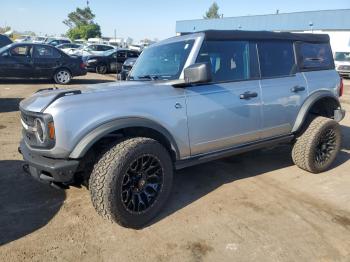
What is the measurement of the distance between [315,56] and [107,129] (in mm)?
3580

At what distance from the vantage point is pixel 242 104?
439cm

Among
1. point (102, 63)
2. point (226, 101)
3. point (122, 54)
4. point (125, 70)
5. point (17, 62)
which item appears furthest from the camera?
point (122, 54)

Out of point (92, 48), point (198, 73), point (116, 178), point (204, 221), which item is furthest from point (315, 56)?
point (92, 48)

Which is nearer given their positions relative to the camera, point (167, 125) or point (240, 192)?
point (167, 125)

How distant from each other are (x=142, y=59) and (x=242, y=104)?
152 cm

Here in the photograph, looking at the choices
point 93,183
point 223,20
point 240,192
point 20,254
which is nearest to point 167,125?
point 93,183

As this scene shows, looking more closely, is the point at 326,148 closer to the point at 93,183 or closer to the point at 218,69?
the point at 218,69

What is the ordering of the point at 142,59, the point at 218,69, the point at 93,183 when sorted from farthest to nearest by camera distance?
the point at 142,59 < the point at 218,69 < the point at 93,183

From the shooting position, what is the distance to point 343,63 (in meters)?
24.2

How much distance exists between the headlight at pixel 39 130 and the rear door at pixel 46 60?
11284 millimetres

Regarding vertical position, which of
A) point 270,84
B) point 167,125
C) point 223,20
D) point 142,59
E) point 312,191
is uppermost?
point 223,20

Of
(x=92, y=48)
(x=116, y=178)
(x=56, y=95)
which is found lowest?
(x=116, y=178)

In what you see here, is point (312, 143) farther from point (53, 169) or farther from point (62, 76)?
point (62, 76)

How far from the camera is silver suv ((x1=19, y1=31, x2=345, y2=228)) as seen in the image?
11.1 ft
